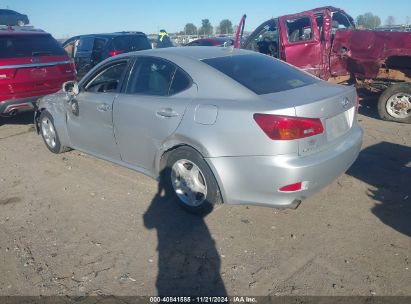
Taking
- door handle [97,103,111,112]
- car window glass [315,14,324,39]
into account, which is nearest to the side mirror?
door handle [97,103,111,112]

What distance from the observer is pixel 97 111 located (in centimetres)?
443

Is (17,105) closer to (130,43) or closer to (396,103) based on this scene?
(130,43)

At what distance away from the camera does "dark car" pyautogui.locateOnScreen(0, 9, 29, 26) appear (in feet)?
41.7

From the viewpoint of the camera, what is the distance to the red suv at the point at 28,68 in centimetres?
651

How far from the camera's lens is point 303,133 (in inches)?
117

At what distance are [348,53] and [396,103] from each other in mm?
1395

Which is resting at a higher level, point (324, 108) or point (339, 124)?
point (324, 108)

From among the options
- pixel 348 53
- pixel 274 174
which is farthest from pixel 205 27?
pixel 274 174

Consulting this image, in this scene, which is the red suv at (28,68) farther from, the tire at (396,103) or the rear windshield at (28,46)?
the tire at (396,103)

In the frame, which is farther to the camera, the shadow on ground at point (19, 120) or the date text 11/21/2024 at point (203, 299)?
the shadow on ground at point (19, 120)

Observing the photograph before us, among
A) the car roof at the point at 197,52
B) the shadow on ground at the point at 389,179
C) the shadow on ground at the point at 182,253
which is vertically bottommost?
the shadow on ground at the point at 182,253

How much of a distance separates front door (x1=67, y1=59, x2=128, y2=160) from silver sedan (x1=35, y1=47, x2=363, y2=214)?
17mm

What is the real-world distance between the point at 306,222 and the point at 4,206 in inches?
130

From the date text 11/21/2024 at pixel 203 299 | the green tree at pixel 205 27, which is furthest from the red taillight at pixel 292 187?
the green tree at pixel 205 27
